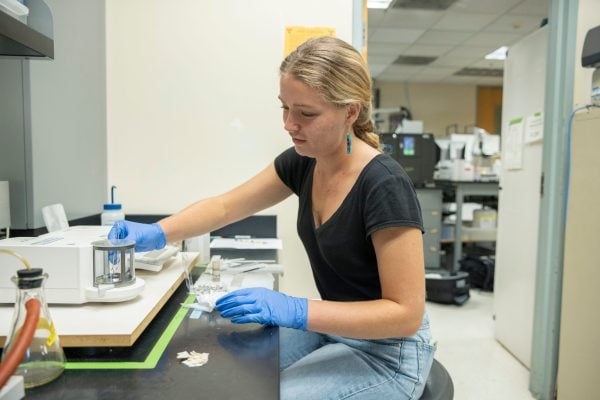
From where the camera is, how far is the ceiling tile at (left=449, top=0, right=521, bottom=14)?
12.2 feet

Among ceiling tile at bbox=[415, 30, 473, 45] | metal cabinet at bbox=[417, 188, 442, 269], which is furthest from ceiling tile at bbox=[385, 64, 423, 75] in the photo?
metal cabinet at bbox=[417, 188, 442, 269]

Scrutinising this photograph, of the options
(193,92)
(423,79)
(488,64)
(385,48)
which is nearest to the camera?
(193,92)

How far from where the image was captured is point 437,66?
595 cm

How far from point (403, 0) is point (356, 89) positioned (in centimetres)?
329

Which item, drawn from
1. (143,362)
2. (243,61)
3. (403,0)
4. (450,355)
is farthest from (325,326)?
(403,0)

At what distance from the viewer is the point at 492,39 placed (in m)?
4.75

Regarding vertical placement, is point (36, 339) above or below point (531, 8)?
below

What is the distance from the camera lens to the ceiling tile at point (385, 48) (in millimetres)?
4996

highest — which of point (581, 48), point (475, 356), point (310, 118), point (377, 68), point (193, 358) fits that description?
point (377, 68)

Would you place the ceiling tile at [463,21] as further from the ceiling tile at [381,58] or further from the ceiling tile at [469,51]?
the ceiling tile at [381,58]

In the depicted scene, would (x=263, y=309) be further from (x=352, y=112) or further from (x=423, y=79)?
(x=423, y=79)

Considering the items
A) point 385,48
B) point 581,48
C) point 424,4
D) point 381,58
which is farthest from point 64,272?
point 381,58

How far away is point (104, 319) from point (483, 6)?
4.10 meters

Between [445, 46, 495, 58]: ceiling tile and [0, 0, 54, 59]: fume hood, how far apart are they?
4.87 metres
